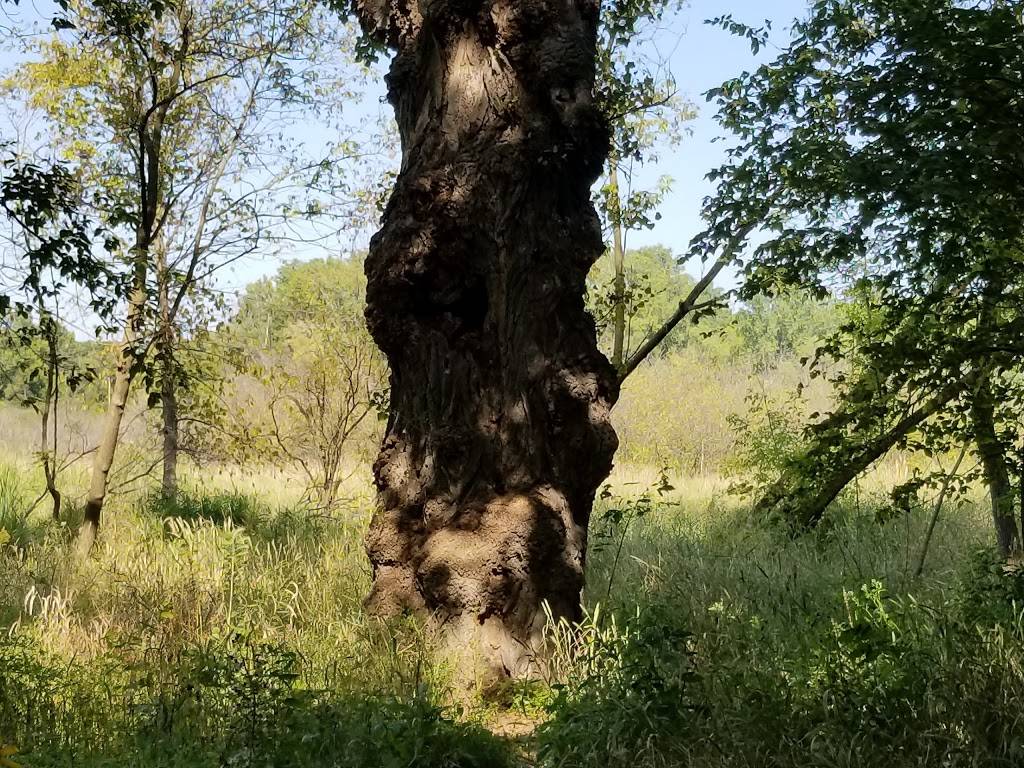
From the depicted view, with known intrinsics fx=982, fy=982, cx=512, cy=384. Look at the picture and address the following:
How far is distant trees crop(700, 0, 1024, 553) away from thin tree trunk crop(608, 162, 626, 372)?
2778mm

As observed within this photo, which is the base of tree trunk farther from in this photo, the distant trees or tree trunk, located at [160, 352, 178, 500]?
tree trunk, located at [160, 352, 178, 500]

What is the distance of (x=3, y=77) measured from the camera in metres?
11.3

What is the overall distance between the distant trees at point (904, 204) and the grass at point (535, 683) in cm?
93

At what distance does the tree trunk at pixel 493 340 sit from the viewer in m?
5.26

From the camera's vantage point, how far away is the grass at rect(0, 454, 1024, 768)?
3.68m

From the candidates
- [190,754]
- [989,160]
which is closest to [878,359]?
[989,160]

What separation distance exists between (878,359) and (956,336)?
0.41 m

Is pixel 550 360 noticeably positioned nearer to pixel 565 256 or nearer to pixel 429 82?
pixel 565 256

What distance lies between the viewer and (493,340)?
5344 mm

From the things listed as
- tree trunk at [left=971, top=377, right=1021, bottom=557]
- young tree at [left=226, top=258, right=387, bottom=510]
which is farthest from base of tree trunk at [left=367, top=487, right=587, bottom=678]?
young tree at [left=226, top=258, right=387, bottom=510]

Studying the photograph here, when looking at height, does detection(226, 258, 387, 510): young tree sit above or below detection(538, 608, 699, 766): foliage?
above

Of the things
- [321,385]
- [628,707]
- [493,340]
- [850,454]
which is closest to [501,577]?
[493,340]

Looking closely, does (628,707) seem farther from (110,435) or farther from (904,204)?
(110,435)

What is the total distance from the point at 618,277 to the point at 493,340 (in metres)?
4.25
